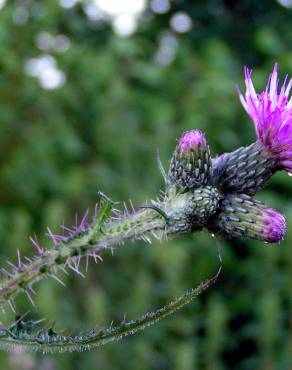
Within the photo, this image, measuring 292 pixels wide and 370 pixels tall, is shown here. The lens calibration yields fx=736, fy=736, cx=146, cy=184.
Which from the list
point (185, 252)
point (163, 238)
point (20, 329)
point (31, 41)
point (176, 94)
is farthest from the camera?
point (176, 94)

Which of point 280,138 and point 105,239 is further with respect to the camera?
point 280,138

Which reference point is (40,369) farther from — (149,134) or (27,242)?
(149,134)

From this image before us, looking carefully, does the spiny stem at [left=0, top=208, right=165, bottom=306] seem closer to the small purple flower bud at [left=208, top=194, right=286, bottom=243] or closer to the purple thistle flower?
the small purple flower bud at [left=208, top=194, right=286, bottom=243]

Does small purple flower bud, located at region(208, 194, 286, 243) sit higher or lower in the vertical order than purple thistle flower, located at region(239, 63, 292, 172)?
lower

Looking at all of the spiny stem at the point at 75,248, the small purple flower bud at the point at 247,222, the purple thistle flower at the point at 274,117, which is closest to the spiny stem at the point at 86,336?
the spiny stem at the point at 75,248

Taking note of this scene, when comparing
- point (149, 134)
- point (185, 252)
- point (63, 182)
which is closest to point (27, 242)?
point (63, 182)

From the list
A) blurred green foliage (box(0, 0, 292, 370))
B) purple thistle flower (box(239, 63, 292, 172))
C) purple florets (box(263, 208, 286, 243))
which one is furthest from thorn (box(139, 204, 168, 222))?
blurred green foliage (box(0, 0, 292, 370))

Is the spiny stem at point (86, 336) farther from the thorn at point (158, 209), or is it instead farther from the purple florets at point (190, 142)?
the purple florets at point (190, 142)
